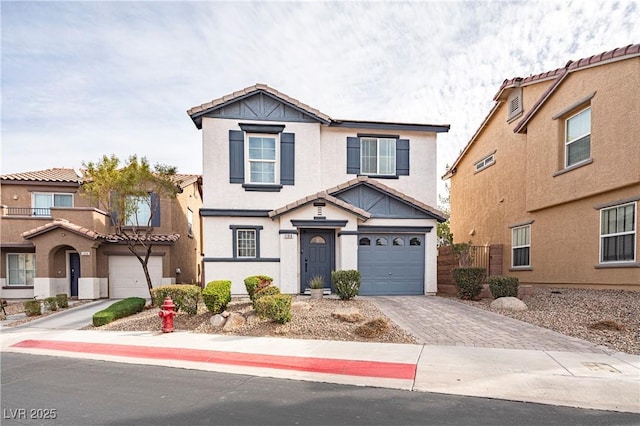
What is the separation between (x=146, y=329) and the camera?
10.1 m

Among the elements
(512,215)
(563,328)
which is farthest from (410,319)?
(512,215)

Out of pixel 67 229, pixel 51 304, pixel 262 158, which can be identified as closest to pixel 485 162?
pixel 262 158

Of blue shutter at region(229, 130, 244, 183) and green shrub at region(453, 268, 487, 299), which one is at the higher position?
blue shutter at region(229, 130, 244, 183)

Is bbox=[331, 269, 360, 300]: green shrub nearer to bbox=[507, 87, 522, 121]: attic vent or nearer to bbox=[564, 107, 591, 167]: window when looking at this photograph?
bbox=[564, 107, 591, 167]: window

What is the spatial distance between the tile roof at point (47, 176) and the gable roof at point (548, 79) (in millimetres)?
20441

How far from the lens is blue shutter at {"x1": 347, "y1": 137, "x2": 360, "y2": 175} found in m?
15.3

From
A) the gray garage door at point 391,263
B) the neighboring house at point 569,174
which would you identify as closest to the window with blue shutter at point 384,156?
the gray garage door at point 391,263

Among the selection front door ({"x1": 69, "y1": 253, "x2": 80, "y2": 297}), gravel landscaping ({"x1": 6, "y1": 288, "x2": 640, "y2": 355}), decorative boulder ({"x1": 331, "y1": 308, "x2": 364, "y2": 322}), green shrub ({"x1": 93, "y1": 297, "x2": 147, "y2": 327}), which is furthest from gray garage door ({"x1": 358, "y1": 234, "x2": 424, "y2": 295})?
front door ({"x1": 69, "y1": 253, "x2": 80, "y2": 297})

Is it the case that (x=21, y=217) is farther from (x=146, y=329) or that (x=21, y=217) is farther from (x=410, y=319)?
(x=410, y=319)

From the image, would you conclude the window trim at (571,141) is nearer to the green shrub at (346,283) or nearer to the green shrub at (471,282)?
the green shrub at (471,282)

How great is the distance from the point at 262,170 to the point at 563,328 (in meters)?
11.1

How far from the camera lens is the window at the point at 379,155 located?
51.1 ft

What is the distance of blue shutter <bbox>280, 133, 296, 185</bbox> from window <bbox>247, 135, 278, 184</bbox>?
0.98 ft

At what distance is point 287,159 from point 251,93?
9.73 feet
